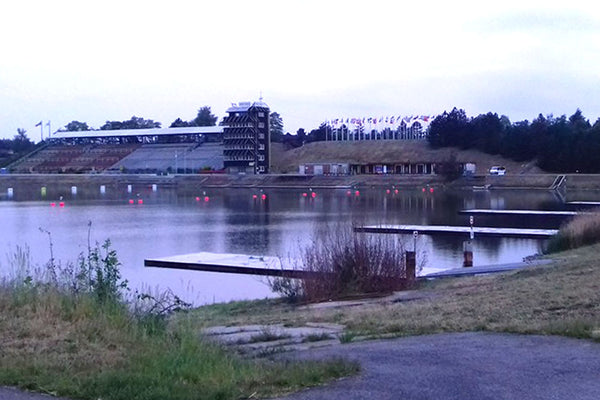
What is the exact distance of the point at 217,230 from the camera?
47.8 m

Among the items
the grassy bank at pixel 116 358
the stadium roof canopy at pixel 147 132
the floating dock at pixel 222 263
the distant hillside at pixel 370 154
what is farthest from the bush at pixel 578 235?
the stadium roof canopy at pixel 147 132

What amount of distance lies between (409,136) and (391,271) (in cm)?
12390

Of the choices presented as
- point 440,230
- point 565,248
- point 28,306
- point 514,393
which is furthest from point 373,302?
point 440,230

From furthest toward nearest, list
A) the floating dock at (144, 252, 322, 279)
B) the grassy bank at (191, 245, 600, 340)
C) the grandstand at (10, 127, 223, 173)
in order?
the grandstand at (10, 127, 223, 173) < the floating dock at (144, 252, 322, 279) < the grassy bank at (191, 245, 600, 340)

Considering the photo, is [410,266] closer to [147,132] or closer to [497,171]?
[497,171]

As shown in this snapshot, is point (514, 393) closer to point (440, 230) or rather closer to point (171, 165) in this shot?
point (440, 230)

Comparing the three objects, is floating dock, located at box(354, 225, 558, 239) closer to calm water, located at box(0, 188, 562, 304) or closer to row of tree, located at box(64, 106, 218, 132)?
calm water, located at box(0, 188, 562, 304)

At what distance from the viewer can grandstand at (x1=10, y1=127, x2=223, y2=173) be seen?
451ft

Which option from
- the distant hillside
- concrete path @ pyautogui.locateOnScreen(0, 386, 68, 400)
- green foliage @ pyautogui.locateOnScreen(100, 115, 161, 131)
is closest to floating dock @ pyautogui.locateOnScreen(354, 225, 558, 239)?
concrete path @ pyautogui.locateOnScreen(0, 386, 68, 400)

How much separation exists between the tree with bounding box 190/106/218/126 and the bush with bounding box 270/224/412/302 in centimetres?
16118

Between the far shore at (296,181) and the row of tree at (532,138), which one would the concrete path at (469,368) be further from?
the row of tree at (532,138)

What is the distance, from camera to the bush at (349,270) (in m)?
19.0

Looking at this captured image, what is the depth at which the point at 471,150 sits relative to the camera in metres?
119

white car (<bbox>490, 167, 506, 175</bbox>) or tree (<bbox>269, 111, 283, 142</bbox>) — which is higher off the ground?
tree (<bbox>269, 111, 283, 142</bbox>)
